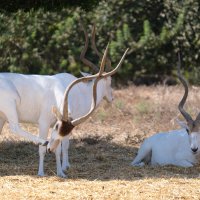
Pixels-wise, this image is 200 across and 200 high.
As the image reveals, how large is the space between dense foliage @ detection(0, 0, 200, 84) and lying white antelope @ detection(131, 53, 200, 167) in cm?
981

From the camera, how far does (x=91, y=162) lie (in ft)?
30.9

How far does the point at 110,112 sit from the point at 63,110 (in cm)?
561

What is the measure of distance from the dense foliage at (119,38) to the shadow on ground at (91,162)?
8656 mm

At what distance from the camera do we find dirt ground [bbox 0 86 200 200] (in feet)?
23.5

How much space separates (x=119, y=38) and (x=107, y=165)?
34.5ft

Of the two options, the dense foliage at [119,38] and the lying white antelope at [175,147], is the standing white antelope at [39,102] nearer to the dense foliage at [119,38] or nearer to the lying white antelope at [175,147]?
the lying white antelope at [175,147]

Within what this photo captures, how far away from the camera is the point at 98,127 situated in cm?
1239

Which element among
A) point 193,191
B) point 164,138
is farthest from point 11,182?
point 164,138

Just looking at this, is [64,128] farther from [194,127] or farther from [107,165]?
[194,127]

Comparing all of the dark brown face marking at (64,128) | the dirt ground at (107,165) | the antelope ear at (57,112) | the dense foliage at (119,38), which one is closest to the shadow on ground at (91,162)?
the dirt ground at (107,165)

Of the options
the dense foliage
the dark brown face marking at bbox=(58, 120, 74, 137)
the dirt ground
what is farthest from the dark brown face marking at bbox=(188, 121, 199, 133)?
the dense foliage

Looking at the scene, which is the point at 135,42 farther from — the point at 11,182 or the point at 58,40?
the point at 11,182

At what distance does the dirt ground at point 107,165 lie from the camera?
7.16 m

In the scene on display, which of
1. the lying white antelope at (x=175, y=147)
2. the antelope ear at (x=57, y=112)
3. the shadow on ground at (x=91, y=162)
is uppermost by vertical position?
the antelope ear at (x=57, y=112)
